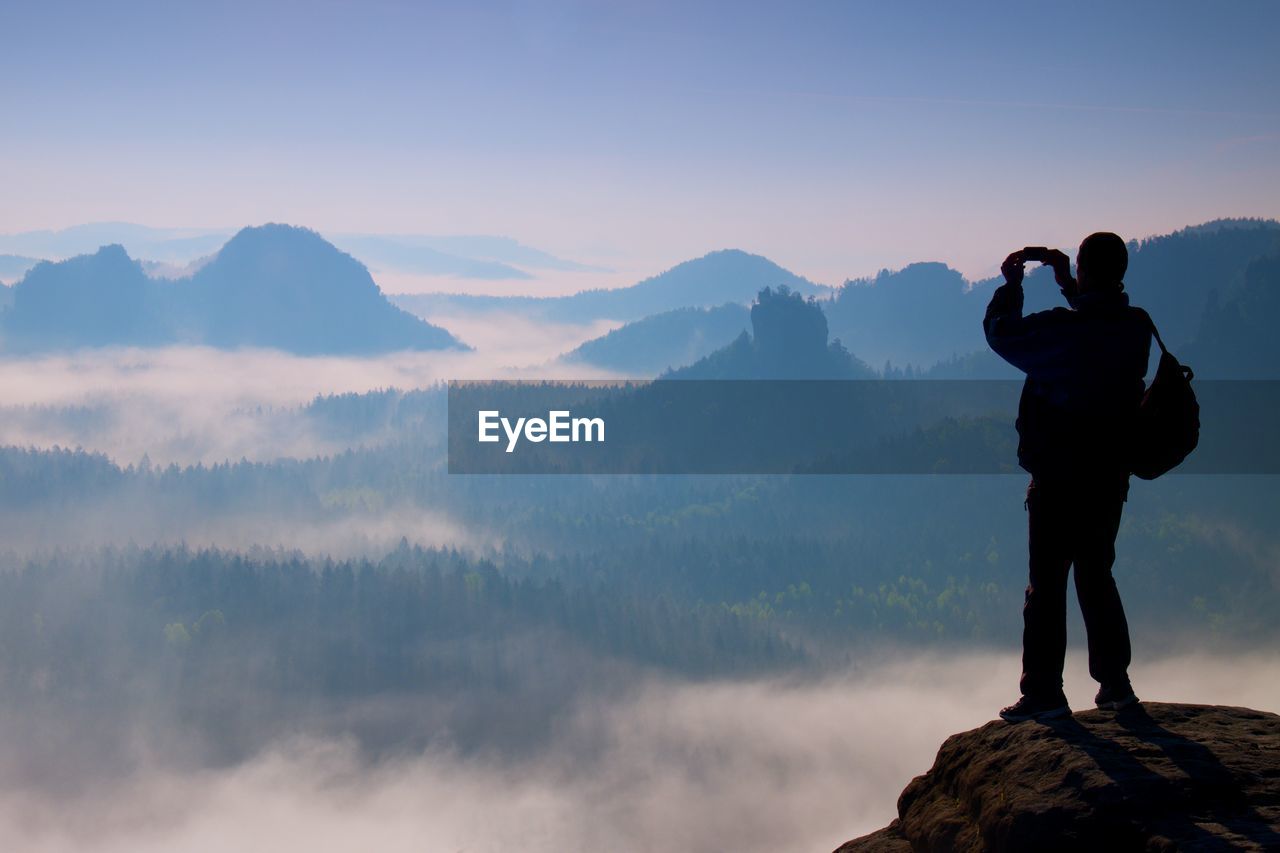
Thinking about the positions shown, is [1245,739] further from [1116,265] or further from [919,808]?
[1116,265]

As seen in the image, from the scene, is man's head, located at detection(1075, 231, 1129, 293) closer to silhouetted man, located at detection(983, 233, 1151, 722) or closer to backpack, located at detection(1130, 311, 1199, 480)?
silhouetted man, located at detection(983, 233, 1151, 722)

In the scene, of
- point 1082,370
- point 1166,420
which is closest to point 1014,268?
point 1082,370

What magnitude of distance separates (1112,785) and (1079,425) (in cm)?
413

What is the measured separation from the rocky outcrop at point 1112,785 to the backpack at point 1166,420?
327cm

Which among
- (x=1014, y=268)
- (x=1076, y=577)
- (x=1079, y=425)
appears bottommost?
(x=1076, y=577)

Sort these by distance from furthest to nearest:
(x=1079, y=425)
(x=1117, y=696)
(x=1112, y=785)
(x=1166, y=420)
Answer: (x=1117, y=696) → (x=1079, y=425) → (x=1166, y=420) → (x=1112, y=785)

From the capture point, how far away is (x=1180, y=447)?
11.3 metres

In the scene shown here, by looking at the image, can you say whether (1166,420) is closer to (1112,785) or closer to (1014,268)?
A: (1014,268)

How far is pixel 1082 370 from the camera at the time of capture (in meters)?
11.7

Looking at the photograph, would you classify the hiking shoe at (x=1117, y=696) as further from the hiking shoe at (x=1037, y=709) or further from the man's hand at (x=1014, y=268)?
the man's hand at (x=1014, y=268)

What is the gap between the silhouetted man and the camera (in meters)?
11.6

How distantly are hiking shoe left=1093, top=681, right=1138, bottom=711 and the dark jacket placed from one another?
2927mm

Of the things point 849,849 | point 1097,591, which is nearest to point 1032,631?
point 1097,591

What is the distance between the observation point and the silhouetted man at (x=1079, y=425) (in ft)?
38.2
